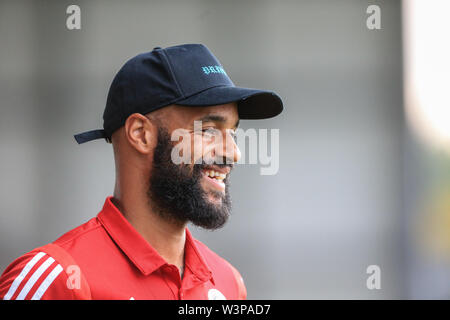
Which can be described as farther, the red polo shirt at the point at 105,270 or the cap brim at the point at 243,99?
the cap brim at the point at 243,99

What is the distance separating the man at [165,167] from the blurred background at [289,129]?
77.6 inches

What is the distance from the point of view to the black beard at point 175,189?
1.70m

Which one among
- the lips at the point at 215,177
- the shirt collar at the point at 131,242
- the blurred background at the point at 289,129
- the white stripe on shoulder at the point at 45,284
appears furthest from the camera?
the blurred background at the point at 289,129

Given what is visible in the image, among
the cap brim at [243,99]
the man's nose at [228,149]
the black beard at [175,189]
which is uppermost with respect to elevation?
the cap brim at [243,99]

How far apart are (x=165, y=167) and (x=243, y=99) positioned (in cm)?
35

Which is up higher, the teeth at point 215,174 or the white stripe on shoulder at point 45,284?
the teeth at point 215,174

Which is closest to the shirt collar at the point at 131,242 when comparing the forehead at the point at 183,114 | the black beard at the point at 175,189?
the black beard at the point at 175,189

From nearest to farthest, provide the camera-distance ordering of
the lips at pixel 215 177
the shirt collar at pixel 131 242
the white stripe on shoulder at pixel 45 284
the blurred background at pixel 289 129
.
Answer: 1. the white stripe on shoulder at pixel 45 284
2. the shirt collar at pixel 131 242
3. the lips at pixel 215 177
4. the blurred background at pixel 289 129

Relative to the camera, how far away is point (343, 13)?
3881 mm

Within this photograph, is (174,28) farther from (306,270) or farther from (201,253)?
(201,253)

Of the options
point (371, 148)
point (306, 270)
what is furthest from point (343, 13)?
point (306, 270)

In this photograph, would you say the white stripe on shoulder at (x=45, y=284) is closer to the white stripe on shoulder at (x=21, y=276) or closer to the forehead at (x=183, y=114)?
the white stripe on shoulder at (x=21, y=276)

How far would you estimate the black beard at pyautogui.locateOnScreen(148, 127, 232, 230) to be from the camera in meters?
1.70

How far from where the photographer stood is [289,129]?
12.6 feet
